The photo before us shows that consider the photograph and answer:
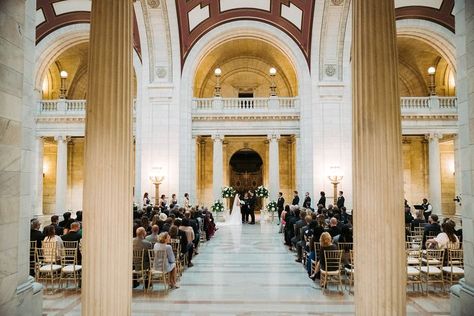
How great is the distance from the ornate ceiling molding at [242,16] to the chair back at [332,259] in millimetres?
13993

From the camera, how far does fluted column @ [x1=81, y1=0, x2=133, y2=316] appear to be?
13.5ft

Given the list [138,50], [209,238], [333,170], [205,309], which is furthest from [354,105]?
[138,50]

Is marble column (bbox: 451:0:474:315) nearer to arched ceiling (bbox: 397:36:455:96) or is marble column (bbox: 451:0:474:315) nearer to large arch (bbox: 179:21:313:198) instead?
large arch (bbox: 179:21:313:198)

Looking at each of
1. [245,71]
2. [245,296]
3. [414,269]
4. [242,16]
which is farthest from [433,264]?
[245,71]

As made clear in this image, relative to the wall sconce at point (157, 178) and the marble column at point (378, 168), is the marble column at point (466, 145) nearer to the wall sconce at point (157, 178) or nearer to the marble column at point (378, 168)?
the marble column at point (378, 168)

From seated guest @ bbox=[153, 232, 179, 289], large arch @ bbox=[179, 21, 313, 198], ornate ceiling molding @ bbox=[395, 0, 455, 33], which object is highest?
ornate ceiling molding @ bbox=[395, 0, 455, 33]

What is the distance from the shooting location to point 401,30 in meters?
19.9

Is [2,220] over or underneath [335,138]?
underneath

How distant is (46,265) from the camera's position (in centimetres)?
796

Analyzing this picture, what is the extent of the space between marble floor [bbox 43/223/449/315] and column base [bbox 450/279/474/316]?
0.98 m

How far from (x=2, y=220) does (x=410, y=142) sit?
982 inches

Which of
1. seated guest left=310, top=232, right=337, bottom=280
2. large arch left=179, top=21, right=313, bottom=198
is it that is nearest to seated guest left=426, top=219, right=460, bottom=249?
seated guest left=310, top=232, right=337, bottom=280

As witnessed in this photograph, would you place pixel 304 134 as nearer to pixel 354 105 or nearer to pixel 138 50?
pixel 138 50

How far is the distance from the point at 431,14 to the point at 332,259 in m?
16.7
